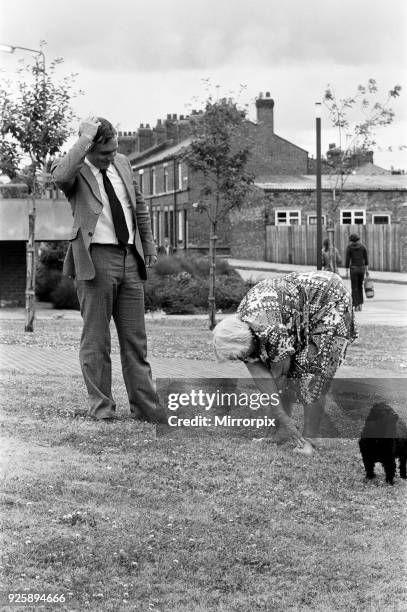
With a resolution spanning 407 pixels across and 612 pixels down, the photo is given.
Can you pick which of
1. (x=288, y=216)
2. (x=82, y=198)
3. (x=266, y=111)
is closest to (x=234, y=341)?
(x=82, y=198)

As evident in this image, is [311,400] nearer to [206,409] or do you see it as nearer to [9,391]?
[206,409]

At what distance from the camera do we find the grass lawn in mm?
4195

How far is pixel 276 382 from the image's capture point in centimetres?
667

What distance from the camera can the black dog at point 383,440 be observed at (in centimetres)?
582

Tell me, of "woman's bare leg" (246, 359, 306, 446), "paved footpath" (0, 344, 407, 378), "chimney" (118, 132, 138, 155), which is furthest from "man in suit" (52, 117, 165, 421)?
"chimney" (118, 132, 138, 155)

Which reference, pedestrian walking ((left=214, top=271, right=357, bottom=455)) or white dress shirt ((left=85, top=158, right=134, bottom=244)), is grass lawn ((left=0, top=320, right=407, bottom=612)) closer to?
pedestrian walking ((left=214, top=271, right=357, bottom=455))

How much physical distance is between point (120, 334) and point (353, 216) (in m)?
54.3

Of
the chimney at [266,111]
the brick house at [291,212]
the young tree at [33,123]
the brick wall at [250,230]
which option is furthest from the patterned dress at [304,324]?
the chimney at [266,111]

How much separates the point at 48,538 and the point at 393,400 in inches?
194

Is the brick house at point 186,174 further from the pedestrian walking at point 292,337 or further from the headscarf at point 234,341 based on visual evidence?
the headscarf at point 234,341

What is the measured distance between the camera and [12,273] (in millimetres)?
28344

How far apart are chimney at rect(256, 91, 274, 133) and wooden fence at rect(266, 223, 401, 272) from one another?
1001 centimetres

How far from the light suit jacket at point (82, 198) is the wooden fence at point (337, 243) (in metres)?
42.2

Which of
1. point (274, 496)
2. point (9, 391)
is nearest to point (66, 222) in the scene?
point (9, 391)
